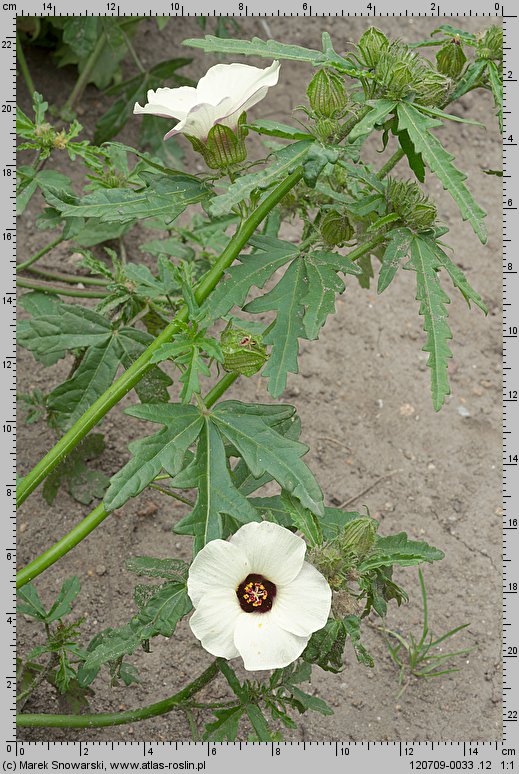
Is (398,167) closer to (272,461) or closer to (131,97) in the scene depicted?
(131,97)

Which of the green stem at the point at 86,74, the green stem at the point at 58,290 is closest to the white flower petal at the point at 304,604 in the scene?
the green stem at the point at 58,290

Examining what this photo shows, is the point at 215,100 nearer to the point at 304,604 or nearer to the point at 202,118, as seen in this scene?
the point at 202,118

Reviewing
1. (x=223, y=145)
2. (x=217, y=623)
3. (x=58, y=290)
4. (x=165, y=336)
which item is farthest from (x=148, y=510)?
(x=223, y=145)

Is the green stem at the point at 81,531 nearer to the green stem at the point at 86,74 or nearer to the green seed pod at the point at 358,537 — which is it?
the green seed pod at the point at 358,537

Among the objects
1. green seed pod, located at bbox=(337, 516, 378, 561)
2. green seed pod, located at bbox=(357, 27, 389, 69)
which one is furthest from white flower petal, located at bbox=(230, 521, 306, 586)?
green seed pod, located at bbox=(357, 27, 389, 69)

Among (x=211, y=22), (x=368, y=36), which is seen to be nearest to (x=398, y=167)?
(x=211, y=22)
